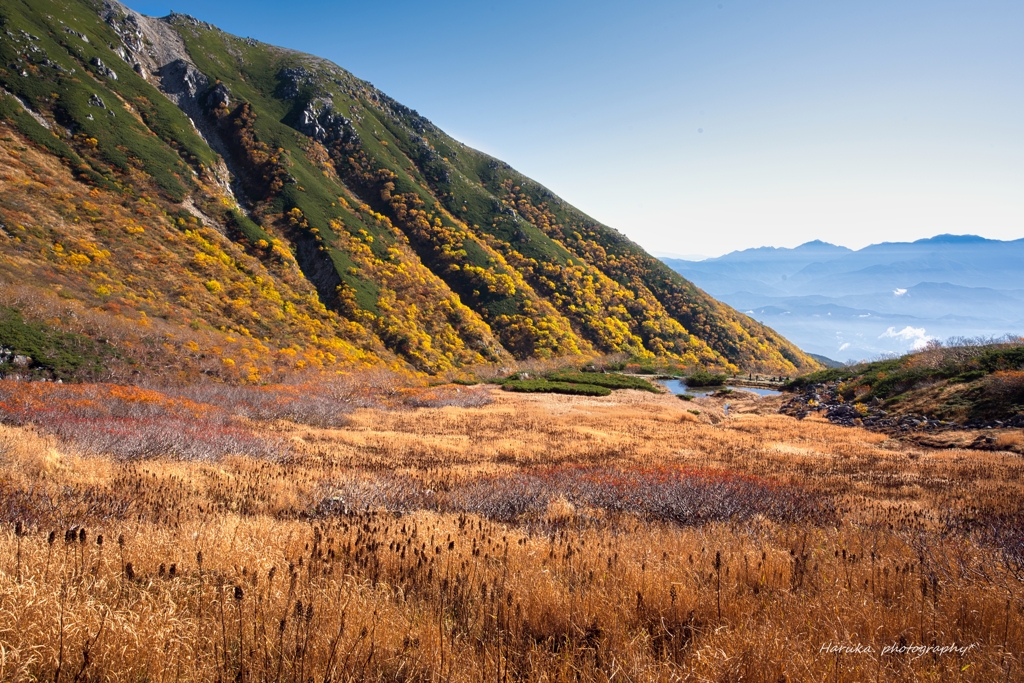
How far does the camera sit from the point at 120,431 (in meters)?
10.3

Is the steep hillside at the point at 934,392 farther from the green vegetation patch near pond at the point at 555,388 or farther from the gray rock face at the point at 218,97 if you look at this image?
the gray rock face at the point at 218,97

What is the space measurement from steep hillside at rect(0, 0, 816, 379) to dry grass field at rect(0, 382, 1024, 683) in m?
24.3

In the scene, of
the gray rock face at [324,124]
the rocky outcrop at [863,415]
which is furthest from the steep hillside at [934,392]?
the gray rock face at [324,124]

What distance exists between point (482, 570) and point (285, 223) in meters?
60.7

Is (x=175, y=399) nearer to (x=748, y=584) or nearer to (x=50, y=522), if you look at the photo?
(x=50, y=522)

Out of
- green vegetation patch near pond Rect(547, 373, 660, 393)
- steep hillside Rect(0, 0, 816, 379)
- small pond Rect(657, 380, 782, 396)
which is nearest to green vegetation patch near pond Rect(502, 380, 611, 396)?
green vegetation patch near pond Rect(547, 373, 660, 393)

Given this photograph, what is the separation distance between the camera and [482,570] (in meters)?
4.00

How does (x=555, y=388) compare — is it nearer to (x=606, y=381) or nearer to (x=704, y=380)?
(x=606, y=381)

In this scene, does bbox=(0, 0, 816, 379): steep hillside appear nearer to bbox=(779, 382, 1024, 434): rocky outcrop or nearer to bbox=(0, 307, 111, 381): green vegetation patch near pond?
bbox=(0, 307, 111, 381): green vegetation patch near pond

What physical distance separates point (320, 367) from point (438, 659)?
3577 cm

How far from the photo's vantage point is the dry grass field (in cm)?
262

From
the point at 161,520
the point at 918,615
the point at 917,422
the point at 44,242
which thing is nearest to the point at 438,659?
the point at 918,615

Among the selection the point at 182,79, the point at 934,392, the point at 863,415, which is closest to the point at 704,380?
the point at 863,415

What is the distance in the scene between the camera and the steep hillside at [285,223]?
118ft
